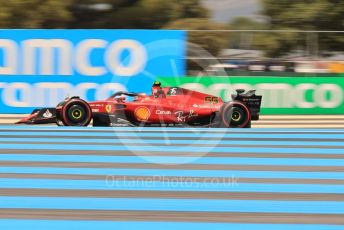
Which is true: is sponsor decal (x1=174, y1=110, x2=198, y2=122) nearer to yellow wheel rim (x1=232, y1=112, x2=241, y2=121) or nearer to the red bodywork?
the red bodywork

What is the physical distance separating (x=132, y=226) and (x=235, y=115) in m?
7.27

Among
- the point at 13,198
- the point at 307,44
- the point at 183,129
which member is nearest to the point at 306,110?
the point at 307,44

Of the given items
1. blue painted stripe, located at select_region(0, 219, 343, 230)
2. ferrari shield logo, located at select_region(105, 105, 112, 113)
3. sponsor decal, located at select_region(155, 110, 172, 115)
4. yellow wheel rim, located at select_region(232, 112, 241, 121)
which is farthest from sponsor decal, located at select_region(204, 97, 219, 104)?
blue painted stripe, located at select_region(0, 219, 343, 230)

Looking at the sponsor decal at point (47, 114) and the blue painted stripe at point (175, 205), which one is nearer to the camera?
the blue painted stripe at point (175, 205)

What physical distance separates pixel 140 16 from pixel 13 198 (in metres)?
28.0

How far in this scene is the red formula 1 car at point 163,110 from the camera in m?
11.4

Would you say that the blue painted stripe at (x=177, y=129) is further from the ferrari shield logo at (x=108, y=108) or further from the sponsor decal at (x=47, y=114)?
the ferrari shield logo at (x=108, y=108)

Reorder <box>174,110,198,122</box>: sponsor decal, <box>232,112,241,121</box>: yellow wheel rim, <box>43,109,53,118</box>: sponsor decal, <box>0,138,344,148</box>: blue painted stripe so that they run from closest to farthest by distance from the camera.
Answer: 1. <box>0,138,344,148</box>: blue painted stripe
2. <box>174,110,198,122</box>: sponsor decal
3. <box>232,112,241,121</box>: yellow wheel rim
4. <box>43,109,53,118</box>: sponsor decal

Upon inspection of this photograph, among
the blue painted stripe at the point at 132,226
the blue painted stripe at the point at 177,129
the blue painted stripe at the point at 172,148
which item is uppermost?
the blue painted stripe at the point at 177,129

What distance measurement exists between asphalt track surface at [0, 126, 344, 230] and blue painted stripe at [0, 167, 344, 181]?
0.04 ft

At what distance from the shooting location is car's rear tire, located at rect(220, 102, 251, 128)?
1155 centimetres

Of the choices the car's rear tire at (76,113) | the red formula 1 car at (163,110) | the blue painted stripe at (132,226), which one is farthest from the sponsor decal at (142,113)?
the blue painted stripe at (132,226)

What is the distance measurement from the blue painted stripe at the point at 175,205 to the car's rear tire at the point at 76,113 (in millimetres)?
6024

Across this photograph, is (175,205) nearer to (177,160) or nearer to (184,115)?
(177,160)
